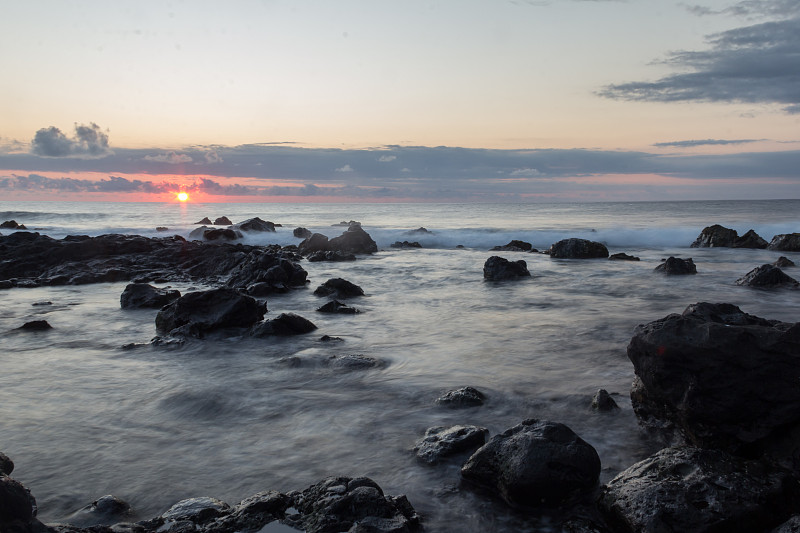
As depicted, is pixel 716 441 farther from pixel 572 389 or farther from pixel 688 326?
pixel 572 389

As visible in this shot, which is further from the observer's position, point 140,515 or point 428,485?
point 428,485

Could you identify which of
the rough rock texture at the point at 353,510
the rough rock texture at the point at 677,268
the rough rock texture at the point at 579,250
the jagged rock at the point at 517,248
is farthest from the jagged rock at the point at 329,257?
the rough rock texture at the point at 353,510

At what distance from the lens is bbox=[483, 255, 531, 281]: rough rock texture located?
1625 centimetres

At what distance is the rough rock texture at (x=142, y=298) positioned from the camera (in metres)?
11.8

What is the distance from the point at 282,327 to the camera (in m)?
9.23

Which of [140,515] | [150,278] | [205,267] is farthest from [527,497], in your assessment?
[205,267]

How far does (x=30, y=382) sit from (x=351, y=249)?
1998 cm

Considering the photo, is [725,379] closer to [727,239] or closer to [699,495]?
[699,495]

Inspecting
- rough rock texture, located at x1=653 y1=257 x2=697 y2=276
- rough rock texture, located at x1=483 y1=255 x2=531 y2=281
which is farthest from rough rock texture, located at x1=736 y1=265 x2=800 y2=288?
rough rock texture, located at x1=483 y1=255 x2=531 y2=281

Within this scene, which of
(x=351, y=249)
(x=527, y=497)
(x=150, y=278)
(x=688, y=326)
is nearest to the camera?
(x=527, y=497)

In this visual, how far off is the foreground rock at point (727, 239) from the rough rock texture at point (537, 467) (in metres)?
25.4

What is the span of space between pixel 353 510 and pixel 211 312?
22.5 ft

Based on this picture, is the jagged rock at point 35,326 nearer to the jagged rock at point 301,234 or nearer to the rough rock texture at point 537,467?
the rough rock texture at point 537,467

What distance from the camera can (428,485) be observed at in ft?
13.5
